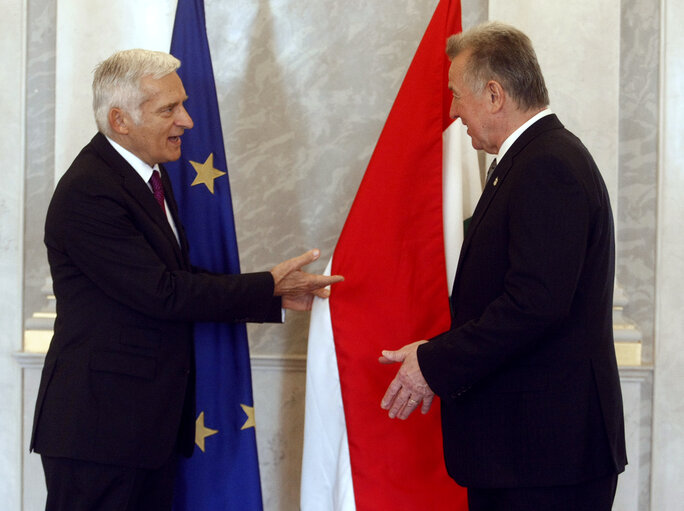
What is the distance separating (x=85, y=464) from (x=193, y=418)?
33 cm

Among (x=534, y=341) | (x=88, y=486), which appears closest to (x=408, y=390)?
(x=534, y=341)

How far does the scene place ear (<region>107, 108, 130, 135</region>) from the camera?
201 centimetres

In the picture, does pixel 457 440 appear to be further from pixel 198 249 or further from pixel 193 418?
pixel 198 249

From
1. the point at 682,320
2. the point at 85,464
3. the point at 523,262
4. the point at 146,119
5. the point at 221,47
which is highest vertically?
the point at 221,47

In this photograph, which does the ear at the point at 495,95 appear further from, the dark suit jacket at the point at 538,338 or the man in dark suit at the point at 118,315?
the man in dark suit at the point at 118,315

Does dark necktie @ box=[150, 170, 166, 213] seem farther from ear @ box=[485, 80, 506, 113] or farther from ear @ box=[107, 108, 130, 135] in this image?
ear @ box=[485, 80, 506, 113]

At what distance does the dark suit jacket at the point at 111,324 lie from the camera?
72.6 inches

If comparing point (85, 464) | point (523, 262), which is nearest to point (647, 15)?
point (523, 262)

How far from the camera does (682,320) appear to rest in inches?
104

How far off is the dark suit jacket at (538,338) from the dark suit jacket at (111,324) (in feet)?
2.22

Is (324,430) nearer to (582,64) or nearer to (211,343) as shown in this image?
(211,343)

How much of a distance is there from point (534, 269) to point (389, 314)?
0.72 metres

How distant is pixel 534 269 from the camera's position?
1.56 meters

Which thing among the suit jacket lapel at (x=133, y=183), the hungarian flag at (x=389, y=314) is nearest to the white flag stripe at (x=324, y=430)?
the hungarian flag at (x=389, y=314)
